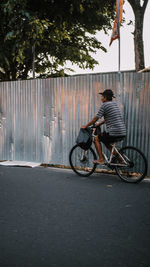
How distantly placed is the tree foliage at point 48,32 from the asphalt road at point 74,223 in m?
9.17

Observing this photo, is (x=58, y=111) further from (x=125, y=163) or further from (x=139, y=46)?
(x=139, y=46)

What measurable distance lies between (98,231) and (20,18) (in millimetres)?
12696

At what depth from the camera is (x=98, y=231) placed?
12.8 ft

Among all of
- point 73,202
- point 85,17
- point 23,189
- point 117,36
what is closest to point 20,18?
point 85,17

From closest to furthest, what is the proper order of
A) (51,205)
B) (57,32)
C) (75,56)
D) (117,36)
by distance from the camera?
(51,205)
(117,36)
(57,32)
(75,56)

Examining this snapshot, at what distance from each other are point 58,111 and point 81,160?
1.77m

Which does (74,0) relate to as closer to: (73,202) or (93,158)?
(93,158)

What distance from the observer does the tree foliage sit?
14430 millimetres

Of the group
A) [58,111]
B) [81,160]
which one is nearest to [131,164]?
[81,160]

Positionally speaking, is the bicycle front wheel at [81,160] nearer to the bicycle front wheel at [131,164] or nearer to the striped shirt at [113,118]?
the bicycle front wheel at [131,164]

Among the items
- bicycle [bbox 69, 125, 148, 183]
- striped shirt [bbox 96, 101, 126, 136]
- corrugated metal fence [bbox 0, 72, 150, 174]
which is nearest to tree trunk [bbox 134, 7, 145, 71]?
corrugated metal fence [bbox 0, 72, 150, 174]

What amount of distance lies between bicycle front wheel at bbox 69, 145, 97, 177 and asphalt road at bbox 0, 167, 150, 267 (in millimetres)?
581

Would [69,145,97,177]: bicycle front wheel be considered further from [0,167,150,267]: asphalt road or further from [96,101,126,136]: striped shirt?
[96,101,126,136]: striped shirt

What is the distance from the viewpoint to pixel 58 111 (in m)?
8.61
